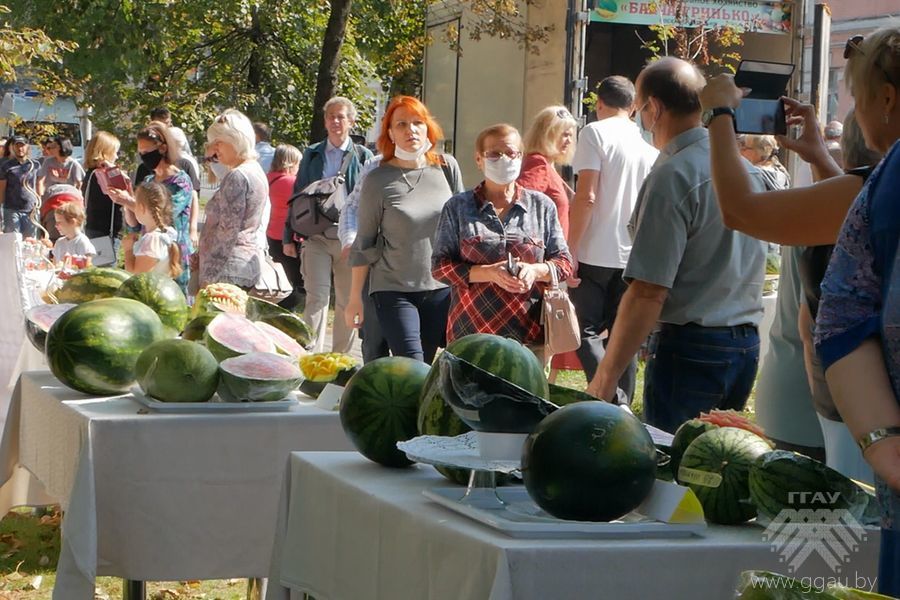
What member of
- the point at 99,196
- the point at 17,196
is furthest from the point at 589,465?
the point at 17,196

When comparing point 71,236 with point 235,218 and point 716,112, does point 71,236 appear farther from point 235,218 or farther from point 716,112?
point 716,112

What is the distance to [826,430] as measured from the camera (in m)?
3.63

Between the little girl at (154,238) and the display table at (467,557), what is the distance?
583 cm

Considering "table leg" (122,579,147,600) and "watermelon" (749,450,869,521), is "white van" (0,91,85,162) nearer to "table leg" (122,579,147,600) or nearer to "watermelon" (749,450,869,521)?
"table leg" (122,579,147,600)

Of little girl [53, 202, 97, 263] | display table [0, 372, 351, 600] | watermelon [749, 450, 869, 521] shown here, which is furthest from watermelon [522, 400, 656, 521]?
little girl [53, 202, 97, 263]

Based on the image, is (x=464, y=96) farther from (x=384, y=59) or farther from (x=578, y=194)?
(x=384, y=59)

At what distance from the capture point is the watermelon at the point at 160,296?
4.95 meters

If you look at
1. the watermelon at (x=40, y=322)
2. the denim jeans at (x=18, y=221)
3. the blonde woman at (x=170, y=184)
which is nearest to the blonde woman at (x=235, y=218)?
the blonde woman at (x=170, y=184)

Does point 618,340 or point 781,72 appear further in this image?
point 618,340

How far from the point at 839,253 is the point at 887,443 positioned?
1.11ft

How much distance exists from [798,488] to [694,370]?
2.36 metres

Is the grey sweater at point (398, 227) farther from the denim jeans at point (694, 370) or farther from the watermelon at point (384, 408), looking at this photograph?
the watermelon at point (384, 408)

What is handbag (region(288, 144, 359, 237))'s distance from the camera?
9.88m

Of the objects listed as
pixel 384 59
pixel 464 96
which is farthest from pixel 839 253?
pixel 384 59
